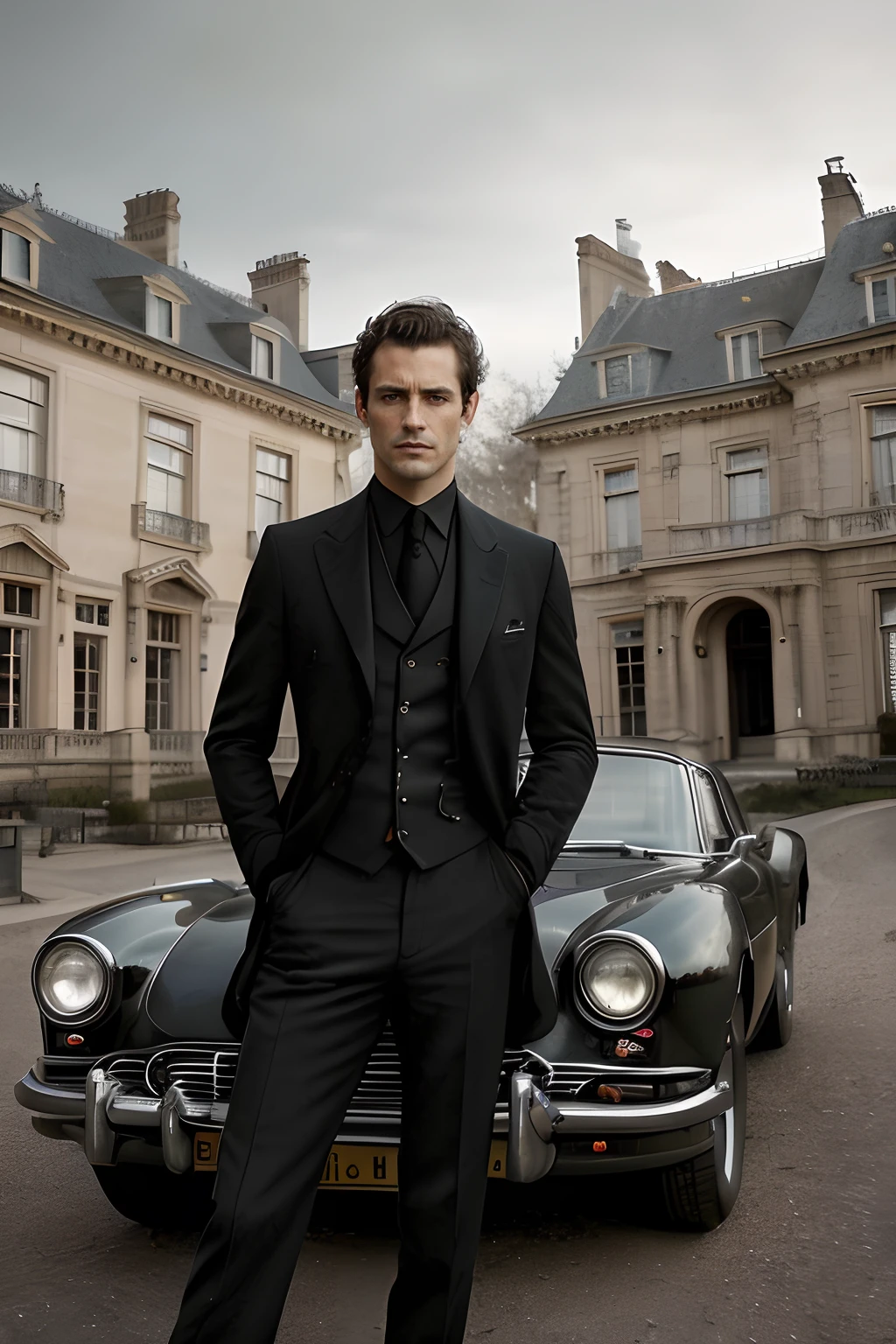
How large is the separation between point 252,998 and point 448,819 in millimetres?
426

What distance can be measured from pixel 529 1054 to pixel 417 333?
1.68 meters

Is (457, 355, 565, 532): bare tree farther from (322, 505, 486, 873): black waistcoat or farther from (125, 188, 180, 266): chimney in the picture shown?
(322, 505, 486, 873): black waistcoat

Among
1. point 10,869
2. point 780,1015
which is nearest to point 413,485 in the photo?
point 780,1015

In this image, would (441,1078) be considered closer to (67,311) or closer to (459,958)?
(459,958)

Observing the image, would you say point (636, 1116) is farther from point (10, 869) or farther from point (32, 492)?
point (32, 492)

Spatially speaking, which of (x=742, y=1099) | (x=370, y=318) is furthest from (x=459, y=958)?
(x=742, y=1099)

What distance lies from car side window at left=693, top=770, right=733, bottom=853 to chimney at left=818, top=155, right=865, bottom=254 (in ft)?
82.8

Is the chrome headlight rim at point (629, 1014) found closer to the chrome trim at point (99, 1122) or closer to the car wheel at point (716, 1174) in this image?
the car wheel at point (716, 1174)

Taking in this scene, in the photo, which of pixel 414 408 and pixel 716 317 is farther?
pixel 716 317

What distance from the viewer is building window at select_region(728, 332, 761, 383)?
26.2 meters

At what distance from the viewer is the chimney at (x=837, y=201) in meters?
26.6

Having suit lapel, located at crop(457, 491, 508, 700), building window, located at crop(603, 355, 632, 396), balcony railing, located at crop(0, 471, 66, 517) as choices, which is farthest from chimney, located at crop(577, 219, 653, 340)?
suit lapel, located at crop(457, 491, 508, 700)

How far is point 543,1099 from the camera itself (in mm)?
2680

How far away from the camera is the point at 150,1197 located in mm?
3305
